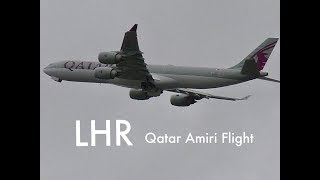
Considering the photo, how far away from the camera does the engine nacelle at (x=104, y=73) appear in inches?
2136

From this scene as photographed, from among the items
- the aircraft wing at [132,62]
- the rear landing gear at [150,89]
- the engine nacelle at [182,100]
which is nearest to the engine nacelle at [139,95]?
the rear landing gear at [150,89]

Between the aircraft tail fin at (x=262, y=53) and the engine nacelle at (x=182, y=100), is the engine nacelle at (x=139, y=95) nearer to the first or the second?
the engine nacelle at (x=182, y=100)

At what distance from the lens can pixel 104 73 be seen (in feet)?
178

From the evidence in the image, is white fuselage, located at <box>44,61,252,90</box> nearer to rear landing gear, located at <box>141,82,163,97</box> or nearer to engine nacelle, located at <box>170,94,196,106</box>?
rear landing gear, located at <box>141,82,163,97</box>

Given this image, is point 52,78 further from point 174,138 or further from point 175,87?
point 174,138

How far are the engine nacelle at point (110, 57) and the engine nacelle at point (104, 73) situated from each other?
2.12 metres

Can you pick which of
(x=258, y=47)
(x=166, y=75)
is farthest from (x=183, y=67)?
(x=258, y=47)

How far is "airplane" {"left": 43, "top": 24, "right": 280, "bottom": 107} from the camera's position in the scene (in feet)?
177

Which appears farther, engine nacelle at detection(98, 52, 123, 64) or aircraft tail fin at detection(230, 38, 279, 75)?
aircraft tail fin at detection(230, 38, 279, 75)

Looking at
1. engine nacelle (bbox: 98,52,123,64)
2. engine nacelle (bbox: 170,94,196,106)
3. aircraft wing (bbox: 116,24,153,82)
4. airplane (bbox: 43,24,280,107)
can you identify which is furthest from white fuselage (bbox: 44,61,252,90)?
engine nacelle (bbox: 98,52,123,64)

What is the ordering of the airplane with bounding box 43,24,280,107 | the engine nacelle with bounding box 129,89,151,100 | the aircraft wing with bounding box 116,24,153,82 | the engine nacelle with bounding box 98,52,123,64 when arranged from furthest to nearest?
1. the engine nacelle with bounding box 129,89,151,100
2. the airplane with bounding box 43,24,280,107
3. the engine nacelle with bounding box 98,52,123,64
4. the aircraft wing with bounding box 116,24,153,82

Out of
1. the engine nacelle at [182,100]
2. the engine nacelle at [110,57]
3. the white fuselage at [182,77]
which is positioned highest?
the engine nacelle at [110,57]

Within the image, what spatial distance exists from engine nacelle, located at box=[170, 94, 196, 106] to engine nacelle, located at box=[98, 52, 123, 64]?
8668 millimetres

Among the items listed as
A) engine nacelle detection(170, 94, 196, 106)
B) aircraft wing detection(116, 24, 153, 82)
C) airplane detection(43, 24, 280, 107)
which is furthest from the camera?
engine nacelle detection(170, 94, 196, 106)
